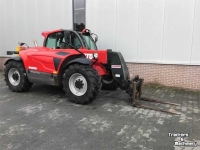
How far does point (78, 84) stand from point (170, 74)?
3.94m

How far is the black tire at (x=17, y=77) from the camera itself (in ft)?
19.3

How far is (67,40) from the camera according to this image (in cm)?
529

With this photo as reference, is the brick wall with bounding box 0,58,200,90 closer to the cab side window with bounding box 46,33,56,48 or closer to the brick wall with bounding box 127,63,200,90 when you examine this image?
the brick wall with bounding box 127,63,200,90

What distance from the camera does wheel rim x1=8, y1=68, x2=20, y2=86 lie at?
19.9 ft

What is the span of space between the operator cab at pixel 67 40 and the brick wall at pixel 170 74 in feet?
8.86

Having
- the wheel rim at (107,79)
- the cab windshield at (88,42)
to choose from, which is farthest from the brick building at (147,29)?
A: the wheel rim at (107,79)

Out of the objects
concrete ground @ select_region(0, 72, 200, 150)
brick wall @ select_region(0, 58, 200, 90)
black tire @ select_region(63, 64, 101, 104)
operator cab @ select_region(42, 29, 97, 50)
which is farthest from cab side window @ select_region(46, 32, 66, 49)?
brick wall @ select_region(0, 58, 200, 90)

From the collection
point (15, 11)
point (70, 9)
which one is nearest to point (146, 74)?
point (70, 9)

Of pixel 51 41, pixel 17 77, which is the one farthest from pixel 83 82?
pixel 17 77

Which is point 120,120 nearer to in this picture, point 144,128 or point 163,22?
point 144,128

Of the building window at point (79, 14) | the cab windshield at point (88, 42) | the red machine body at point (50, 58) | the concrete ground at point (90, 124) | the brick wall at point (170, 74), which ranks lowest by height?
the concrete ground at point (90, 124)

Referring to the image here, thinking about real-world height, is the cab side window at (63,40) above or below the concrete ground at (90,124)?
above

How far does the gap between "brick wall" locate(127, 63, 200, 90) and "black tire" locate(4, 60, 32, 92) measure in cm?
412

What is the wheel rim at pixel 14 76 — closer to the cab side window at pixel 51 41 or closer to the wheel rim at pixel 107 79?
the cab side window at pixel 51 41
